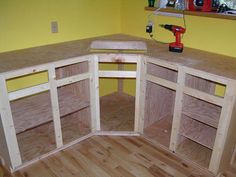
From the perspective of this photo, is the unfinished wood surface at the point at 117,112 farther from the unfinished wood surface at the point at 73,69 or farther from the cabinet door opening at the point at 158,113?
the unfinished wood surface at the point at 73,69

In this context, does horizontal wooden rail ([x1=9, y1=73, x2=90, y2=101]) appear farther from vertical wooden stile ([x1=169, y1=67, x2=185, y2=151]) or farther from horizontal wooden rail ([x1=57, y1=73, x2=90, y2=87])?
vertical wooden stile ([x1=169, y1=67, x2=185, y2=151])

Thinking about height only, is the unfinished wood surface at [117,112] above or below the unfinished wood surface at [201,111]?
below

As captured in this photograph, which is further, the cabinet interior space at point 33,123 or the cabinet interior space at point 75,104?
the cabinet interior space at point 75,104

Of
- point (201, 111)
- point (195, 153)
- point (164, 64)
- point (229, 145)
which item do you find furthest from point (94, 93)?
point (229, 145)

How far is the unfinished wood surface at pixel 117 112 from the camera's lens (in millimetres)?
2521

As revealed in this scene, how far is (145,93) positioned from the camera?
2.25m

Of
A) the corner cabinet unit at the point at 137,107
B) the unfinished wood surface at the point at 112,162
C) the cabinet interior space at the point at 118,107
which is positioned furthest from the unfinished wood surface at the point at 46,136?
the cabinet interior space at the point at 118,107

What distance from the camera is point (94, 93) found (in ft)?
7.39

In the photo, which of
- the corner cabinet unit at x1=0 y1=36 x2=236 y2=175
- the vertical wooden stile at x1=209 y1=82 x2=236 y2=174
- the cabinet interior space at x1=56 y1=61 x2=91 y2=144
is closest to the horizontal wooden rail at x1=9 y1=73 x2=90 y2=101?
the corner cabinet unit at x1=0 y1=36 x2=236 y2=175

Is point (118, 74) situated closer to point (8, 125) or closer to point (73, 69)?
point (73, 69)

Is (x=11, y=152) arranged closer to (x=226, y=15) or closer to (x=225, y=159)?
(x=225, y=159)

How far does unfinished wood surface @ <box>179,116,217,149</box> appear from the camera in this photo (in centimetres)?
200

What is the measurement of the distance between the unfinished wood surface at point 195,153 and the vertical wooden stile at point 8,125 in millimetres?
1369

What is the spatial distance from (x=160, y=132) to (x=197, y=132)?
425 mm
